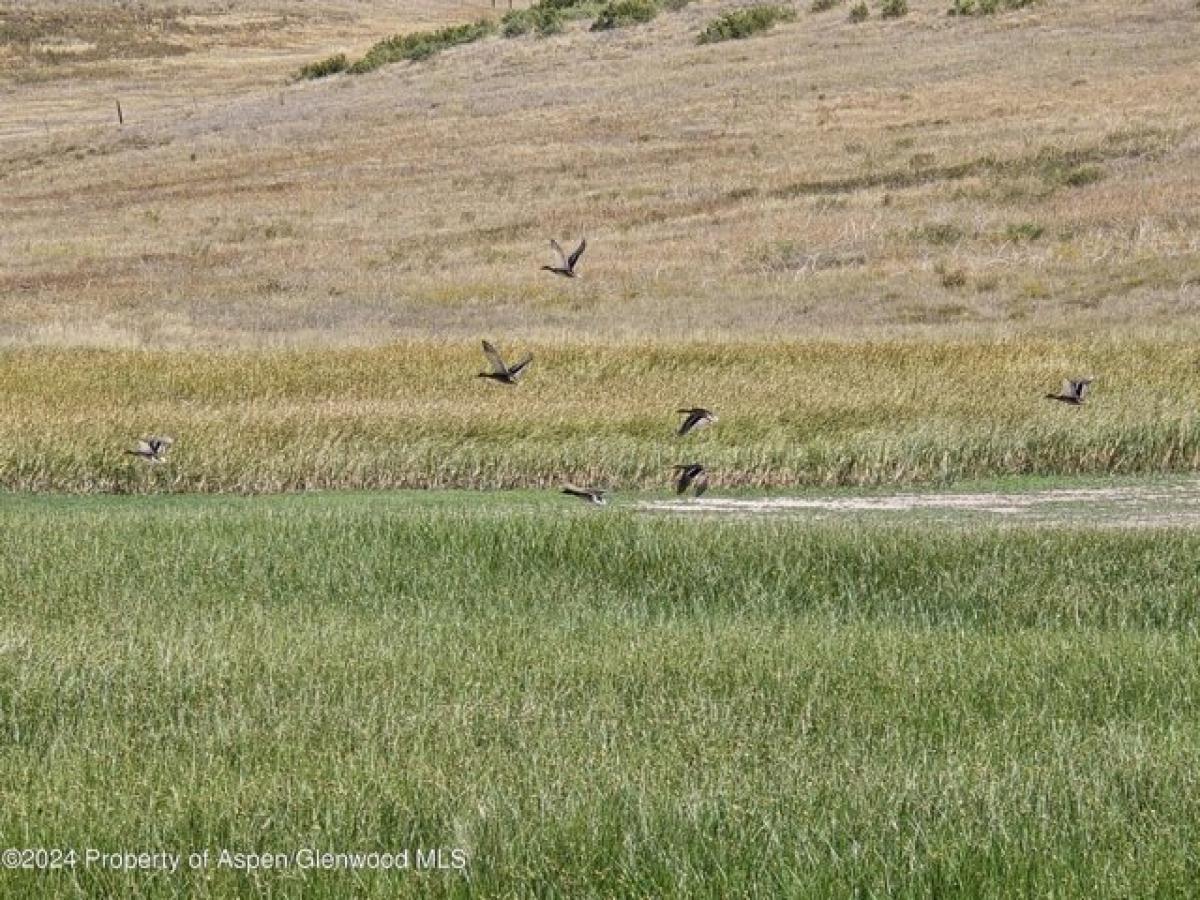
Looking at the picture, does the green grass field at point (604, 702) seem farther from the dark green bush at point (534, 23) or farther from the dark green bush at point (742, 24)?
the dark green bush at point (534, 23)

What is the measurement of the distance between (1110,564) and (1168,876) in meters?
8.33

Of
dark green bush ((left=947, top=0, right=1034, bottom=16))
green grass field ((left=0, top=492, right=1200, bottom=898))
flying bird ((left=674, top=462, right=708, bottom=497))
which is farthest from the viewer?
dark green bush ((left=947, top=0, right=1034, bottom=16))

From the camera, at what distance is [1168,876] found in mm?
6293

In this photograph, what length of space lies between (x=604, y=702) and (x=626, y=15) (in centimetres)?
7542

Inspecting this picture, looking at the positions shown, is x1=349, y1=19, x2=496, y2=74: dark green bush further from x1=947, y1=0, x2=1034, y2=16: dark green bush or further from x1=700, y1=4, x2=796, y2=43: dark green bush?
x1=947, y1=0, x2=1034, y2=16: dark green bush

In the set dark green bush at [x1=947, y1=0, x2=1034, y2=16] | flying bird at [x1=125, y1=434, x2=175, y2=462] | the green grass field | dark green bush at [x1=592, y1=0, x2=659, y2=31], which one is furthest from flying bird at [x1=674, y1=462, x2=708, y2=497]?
dark green bush at [x1=592, y1=0, x2=659, y2=31]

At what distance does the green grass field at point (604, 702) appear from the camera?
668 cm

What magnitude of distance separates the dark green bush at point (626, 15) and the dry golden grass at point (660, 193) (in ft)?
5.34

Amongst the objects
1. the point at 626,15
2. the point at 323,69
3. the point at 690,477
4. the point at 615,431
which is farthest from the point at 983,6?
the point at 690,477

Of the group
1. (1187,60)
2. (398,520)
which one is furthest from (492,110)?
(398,520)

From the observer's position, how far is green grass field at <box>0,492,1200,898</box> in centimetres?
668

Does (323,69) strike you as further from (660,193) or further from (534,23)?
(660,193)

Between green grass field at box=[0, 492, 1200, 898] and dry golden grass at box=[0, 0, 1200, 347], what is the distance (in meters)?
16.4

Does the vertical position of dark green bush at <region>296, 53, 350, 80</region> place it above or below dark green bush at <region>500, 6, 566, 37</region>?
below
